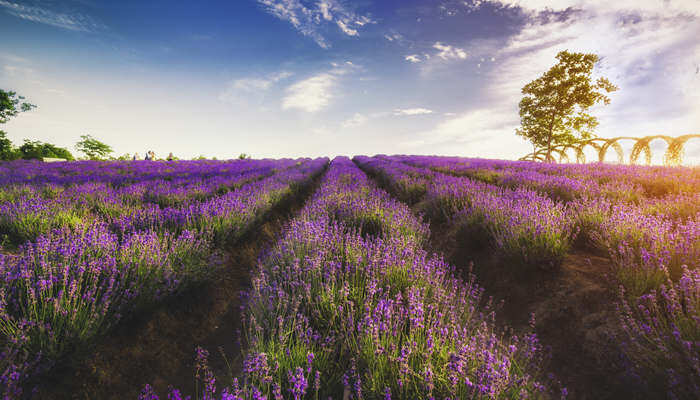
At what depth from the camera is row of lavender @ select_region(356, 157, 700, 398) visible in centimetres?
142

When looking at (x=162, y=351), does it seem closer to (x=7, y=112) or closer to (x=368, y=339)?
(x=368, y=339)

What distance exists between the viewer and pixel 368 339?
146 centimetres

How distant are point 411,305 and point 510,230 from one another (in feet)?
6.66

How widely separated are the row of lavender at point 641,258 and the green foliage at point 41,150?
144ft

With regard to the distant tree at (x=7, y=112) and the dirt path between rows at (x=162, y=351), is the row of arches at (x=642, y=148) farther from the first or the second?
the distant tree at (x=7, y=112)

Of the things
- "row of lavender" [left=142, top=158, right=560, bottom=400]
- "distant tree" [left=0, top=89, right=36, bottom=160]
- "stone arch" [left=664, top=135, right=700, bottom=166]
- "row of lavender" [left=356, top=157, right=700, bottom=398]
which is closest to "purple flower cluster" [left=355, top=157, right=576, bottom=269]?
"row of lavender" [left=356, top=157, right=700, bottom=398]

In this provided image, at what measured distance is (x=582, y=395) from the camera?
1705 mm

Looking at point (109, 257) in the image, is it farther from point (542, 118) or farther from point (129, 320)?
point (542, 118)

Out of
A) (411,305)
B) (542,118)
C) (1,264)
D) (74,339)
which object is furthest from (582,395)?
(542,118)

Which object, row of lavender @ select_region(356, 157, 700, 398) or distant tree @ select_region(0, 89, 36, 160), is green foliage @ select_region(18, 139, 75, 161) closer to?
distant tree @ select_region(0, 89, 36, 160)

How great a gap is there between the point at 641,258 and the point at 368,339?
2.37 meters

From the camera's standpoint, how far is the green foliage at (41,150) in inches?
1174

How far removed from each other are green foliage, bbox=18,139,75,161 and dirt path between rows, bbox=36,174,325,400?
41554mm

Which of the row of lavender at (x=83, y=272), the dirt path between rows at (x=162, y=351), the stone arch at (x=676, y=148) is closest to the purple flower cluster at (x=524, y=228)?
the dirt path between rows at (x=162, y=351)
